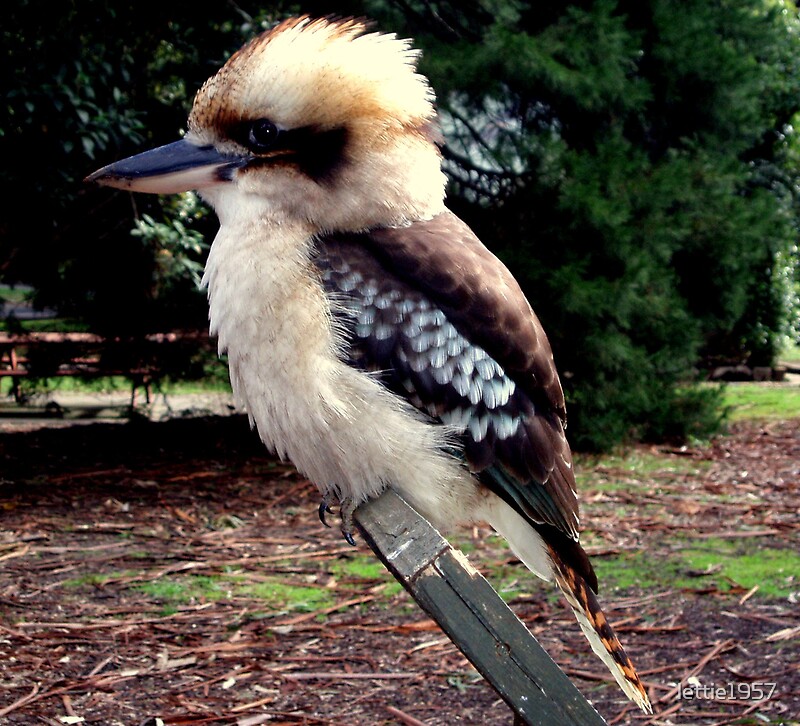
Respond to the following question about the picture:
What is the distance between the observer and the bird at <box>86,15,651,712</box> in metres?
2.04

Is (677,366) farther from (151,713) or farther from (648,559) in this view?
(151,713)

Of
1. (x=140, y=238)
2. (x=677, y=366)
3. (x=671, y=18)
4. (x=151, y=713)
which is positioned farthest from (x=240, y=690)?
(x=671, y=18)

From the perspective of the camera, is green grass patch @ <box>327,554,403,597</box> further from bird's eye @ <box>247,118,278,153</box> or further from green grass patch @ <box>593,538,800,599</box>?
bird's eye @ <box>247,118,278,153</box>

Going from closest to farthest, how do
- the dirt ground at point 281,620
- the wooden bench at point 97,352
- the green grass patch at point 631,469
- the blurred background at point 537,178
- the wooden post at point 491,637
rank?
the wooden post at point 491,637, the dirt ground at point 281,620, the blurred background at point 537,178, the green grass patch at point 631,469, the wooden bench at point 97,352

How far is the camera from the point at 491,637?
1557mm

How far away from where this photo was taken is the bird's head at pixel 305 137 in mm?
2049

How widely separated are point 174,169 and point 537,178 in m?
5.33

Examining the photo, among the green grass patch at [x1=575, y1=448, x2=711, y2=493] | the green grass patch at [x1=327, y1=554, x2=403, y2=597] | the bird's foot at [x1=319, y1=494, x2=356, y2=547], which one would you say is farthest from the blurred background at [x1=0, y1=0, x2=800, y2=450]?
the bird's foot at [x1=319, y1=494, x2=356, y2=547]

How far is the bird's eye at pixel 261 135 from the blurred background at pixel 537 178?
368 cm

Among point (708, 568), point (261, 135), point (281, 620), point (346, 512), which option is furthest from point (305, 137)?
point (708, 568)

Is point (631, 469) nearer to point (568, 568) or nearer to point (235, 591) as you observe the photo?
point (235, 591)

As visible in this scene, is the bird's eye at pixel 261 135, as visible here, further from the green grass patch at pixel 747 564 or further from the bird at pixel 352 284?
the green grass patch at pixel 747 564

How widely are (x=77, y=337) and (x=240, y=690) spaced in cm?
484

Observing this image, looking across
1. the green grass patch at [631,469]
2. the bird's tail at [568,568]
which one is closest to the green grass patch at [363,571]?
the green grass patch at [631,469]
